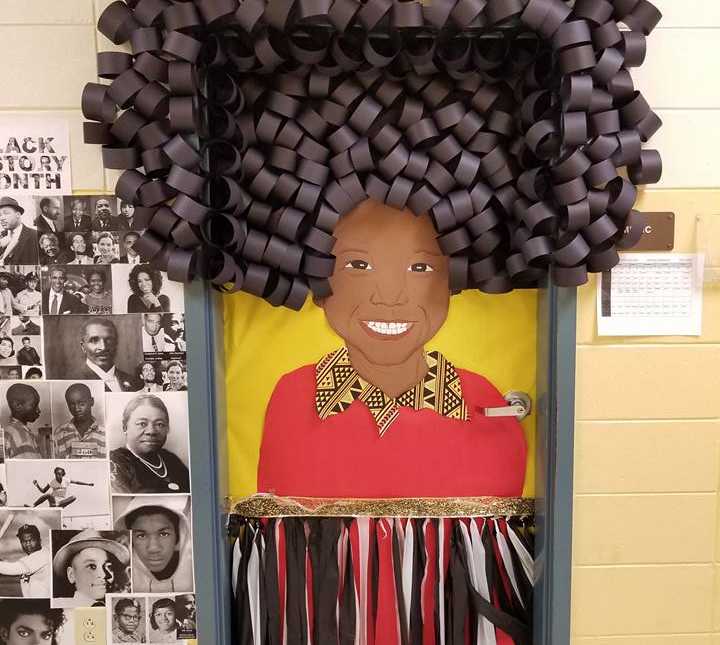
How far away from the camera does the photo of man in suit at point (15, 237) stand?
131cm

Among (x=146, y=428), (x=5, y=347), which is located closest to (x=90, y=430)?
(x=146, y=428)

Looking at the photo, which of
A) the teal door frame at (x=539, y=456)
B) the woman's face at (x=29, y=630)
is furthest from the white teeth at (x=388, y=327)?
the woman's face at (x=29, y=630)

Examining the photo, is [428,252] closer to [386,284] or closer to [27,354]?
[386,284]

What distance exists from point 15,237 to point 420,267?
32.7 inches

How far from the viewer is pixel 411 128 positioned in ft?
4.21

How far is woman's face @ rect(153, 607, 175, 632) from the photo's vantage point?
1.41m

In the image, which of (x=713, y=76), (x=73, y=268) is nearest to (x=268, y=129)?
(x=73, y=268)

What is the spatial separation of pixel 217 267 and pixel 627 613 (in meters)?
1.15

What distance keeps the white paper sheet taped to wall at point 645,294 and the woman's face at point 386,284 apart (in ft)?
1.09

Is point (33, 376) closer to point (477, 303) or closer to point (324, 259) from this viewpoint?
point (324, 259)

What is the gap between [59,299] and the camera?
133 cm

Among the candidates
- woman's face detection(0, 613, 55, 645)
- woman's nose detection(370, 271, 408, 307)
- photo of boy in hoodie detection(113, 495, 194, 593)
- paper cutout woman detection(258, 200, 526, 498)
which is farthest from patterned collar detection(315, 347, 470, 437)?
woman's face detection(0, 613, 55, 645)

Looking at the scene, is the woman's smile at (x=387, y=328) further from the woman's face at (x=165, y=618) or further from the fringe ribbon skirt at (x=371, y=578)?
the woman's face at (x=165, y=618)

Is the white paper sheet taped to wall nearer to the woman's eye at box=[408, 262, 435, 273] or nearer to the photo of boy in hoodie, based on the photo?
the woman's eye at box=[408, 262, 435, 273]
